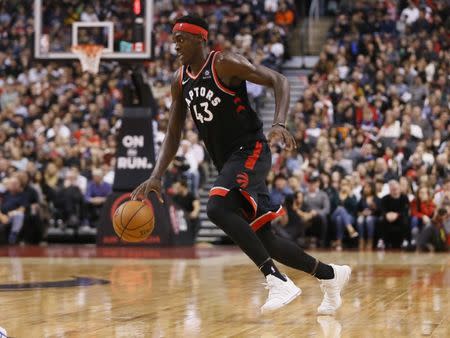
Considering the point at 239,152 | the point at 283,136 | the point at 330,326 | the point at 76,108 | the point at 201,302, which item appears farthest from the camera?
the point at 76,108

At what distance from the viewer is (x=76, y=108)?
20031 mm

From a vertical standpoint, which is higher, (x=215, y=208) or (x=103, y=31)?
(x=103, y=31)

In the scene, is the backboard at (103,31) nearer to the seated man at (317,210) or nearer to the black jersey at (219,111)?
the seated man at (317,210)

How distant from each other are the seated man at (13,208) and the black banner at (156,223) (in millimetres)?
2477

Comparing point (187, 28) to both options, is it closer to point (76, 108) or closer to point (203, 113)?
point (203, 113)

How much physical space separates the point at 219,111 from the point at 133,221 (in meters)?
0.94

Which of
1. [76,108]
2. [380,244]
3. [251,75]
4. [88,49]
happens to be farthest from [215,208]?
[76,108]

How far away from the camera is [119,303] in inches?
269

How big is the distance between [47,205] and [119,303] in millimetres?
10263

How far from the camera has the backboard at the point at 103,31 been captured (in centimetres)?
1388

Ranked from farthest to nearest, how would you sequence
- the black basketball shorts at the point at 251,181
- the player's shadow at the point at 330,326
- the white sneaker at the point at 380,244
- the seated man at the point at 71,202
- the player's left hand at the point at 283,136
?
the seated man at the point at 71,202
the white sneaker at the point at 380,244
the black basketball shorts at the point at 251,181
the player's left hand at the point at 283,136
the player's shadow at the point at 330,326

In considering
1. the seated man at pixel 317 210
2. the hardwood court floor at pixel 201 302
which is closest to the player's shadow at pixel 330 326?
the hardwood court floor at pixel 201 302

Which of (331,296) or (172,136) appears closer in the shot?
(331,296)

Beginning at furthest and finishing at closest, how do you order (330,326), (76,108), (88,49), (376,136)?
(76,108)
(376,136)
(88,49)
(330,326)
